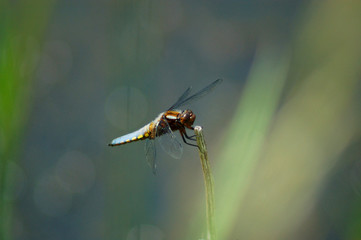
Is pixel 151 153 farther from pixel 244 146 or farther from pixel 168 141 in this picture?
pixel 244 146

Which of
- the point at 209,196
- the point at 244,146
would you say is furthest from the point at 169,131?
the point at 209,196

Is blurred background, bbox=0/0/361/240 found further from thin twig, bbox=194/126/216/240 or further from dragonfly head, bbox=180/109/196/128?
thin twig, bbox=194/126/216/240

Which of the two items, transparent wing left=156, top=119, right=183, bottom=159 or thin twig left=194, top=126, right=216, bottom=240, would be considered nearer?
thin twig left=194, top=126, right=216, bottom=240

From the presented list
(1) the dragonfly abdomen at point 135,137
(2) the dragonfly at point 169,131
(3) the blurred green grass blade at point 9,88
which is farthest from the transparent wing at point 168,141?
(3) the blurred green grass blade at point 9,88

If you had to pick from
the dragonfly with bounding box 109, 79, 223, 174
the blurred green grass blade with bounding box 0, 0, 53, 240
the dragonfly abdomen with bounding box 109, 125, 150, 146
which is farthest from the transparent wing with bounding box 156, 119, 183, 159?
the blurred green grass blade with bounding box 0, 0, 53, 240

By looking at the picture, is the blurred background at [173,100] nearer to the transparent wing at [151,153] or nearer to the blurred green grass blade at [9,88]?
the blurred green grass blade at [9,88]

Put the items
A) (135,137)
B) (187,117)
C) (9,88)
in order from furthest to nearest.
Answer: (135,137) < (187,117) < (9,88)
